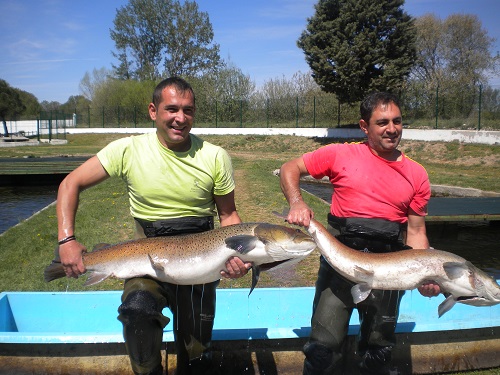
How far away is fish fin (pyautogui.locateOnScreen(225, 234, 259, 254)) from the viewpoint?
316 cm

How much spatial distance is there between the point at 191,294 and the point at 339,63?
29.2 meters

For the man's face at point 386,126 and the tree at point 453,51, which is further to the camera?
the tree at point 453,51

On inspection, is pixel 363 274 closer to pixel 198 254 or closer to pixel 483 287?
pixel 483 287

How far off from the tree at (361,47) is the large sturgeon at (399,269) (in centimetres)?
2839

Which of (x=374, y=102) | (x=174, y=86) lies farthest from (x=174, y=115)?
(x=374, y=102)

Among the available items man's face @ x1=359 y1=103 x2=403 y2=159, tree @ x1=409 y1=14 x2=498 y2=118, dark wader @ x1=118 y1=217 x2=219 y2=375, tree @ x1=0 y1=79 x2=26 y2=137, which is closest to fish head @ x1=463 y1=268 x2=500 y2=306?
man's face @ x1=359 y1=103 x2=403 y2=159

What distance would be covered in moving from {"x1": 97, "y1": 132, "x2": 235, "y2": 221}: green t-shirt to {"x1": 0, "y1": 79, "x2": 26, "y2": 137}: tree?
53.8m

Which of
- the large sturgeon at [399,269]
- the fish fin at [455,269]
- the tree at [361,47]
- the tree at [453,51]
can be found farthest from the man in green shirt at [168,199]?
the tree at [453,51]

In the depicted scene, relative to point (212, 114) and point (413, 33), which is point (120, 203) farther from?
point (212, 114)

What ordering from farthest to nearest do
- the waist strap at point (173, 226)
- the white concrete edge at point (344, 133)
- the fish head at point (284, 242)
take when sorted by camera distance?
the white concrete edge at point (344, 133) < the waist strap at point (173, 226) < the fish head at point (284, 242)

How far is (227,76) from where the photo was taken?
45.5 metres

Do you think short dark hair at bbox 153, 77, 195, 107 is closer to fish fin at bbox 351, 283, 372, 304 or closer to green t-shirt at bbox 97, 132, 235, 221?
green t-shirt at bbox 97, 132, 235, 221

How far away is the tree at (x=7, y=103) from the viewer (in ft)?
171

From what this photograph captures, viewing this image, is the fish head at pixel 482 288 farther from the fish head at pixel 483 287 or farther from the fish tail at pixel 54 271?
the fish tail at pixel 54 271
